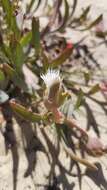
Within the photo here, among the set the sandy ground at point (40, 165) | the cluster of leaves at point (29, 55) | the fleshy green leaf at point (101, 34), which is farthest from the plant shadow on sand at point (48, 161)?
the fleshy green leaf at point (101, 34)

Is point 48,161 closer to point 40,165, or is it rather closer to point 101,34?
point 40,165

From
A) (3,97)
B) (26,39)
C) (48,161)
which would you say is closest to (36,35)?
(26,39)

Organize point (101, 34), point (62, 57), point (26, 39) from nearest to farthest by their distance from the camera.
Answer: point (26, 39)
point (62, 57)
point (101, 34)

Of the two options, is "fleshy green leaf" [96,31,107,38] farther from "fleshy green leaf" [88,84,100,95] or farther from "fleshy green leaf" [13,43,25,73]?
"fleshy green leaf" [13,43,25,73]

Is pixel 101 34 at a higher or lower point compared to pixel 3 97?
higher

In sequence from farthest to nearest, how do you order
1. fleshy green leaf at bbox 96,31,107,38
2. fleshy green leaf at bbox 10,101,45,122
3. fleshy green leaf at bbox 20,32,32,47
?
fleshy green leaf at bbox 96,31,107,38 < fleshy green leaf at bbox 20,32,32,47 < fleshy green leaf at bbox 10,101,45,122

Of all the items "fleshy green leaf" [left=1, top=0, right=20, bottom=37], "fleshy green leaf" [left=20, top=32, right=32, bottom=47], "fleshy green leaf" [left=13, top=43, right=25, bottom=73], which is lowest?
"fleshy green leaf" [left=13, top=43, right=25, bottom=73]

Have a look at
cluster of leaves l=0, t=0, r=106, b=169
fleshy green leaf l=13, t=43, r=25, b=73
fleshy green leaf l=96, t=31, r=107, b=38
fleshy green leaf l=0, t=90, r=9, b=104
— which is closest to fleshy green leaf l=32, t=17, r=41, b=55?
cluster of leaves l=0, t=0, r=106, b=169
